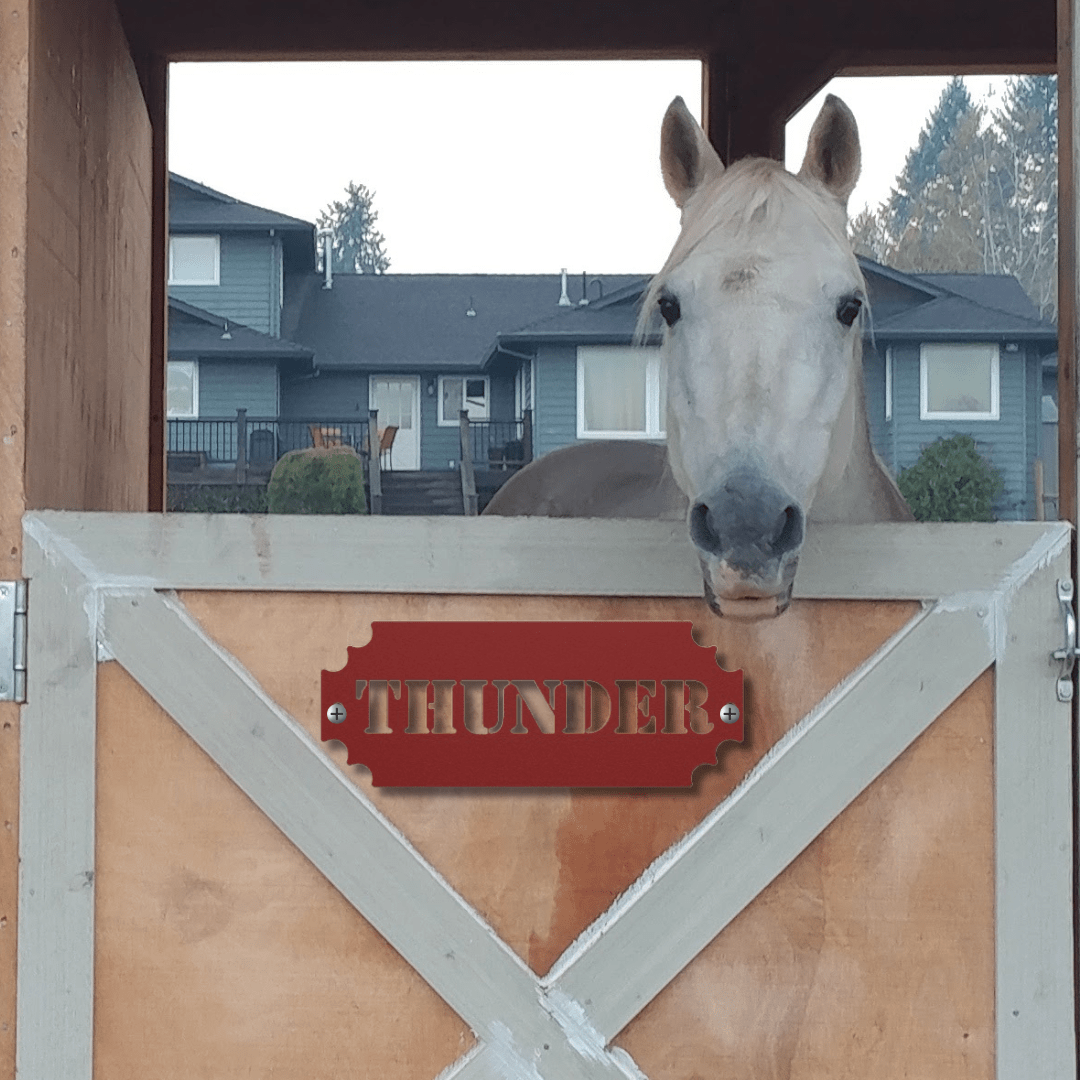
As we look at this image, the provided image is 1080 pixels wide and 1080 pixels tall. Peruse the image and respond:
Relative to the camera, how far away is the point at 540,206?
1545 inches

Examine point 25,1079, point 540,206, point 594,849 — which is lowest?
point 25,1079

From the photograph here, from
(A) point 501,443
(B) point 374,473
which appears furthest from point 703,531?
(A) point 501,443

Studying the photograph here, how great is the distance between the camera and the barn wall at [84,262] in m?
2.16

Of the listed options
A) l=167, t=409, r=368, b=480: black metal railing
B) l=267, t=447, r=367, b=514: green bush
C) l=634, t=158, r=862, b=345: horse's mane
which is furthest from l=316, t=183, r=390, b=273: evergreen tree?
l=634, t=158, r=862, b=345: horse's mane

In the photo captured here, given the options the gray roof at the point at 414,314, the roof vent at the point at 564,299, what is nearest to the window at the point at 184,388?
the gray roof at the point at 414,314

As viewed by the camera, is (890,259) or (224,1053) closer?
(224,1053)

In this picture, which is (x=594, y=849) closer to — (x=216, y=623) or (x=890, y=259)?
(x=216, y=623)

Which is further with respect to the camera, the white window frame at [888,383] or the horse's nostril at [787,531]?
the white window frame at [888,383]

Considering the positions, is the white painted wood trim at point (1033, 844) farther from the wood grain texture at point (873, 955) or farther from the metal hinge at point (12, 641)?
the metal hinge at point (12, 641)

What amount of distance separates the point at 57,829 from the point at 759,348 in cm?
121

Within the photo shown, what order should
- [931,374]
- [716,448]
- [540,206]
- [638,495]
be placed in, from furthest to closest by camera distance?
[540,206]
[931,374]
[638,495]
[716,448]

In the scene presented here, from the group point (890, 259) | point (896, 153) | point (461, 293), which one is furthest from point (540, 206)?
point (896, 153)

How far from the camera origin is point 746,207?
2.29 m

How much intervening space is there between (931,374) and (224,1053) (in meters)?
26.2
